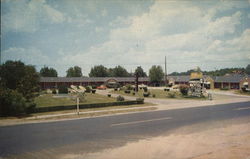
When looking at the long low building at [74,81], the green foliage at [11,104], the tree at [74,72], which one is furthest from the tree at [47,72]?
the green foliage at [11,104]

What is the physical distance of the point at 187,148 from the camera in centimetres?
1023

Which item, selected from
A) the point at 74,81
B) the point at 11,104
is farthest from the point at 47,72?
the point at 11,104

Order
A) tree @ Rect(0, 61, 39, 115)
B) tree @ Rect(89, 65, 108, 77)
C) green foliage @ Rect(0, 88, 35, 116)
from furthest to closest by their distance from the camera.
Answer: tree @ Rect(89, 65, 108, 77), tree @ Rect(0, 61, 39, 115), green foliage @ Rect(0, 88, 35, 116)

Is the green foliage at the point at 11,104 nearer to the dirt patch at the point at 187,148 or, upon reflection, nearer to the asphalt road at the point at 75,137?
the asphalt road at the point at 75,137

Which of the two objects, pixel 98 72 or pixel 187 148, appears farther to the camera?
pixel 98 72

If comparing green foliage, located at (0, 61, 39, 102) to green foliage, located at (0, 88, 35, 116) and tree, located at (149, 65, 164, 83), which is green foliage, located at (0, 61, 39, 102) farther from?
tree, located at (149, 65, 164, 83)

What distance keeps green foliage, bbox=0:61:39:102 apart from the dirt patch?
19.1 metres

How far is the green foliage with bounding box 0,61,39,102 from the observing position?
2681 centimetres

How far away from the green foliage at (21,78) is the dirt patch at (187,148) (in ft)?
62.5

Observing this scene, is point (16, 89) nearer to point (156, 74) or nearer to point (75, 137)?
point (75, 137)

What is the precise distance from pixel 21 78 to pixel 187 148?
2576cm

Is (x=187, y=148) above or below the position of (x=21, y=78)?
below

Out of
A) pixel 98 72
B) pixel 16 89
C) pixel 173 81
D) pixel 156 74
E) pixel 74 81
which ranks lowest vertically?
pixel 16 89

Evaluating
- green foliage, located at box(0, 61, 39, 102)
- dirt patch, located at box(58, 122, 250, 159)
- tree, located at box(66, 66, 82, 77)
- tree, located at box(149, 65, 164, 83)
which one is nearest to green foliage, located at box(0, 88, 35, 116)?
green foliage, located at box(0, 61, 39, 102)
